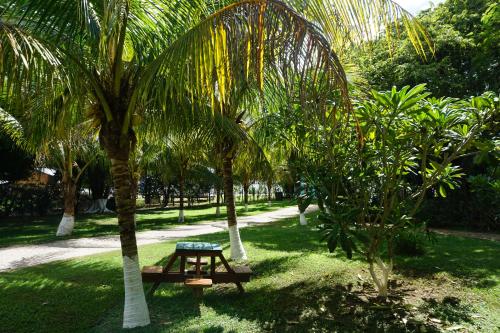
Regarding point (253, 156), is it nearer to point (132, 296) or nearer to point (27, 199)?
point (132, 296)

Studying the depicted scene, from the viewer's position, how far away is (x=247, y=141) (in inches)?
305

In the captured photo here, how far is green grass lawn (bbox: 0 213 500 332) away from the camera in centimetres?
509

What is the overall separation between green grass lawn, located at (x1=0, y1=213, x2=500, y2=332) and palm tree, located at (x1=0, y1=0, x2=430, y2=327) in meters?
1.05

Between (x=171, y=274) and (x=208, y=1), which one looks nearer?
(x=208, y=1)

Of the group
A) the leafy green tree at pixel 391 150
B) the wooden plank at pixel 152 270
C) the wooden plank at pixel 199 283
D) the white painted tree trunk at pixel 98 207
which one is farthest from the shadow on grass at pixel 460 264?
the white painted tree trunk at pixel 98 207

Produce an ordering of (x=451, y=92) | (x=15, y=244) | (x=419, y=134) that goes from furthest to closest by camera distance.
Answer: (x=451, y=92) < (x=15, y=244) < (x=419, y=134)

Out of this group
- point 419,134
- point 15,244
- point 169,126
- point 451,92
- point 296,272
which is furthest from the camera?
point 451,92

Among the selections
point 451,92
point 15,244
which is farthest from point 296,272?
point 451,92

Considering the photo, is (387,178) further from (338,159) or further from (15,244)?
(15,244)

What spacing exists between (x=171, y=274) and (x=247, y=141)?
301 centimetres

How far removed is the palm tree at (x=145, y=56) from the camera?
315cm

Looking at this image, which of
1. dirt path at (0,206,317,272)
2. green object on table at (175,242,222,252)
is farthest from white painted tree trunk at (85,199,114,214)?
green object on table at (175,242,222,252)

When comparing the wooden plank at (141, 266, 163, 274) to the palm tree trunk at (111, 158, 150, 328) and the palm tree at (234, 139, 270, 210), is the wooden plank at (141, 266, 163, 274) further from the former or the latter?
the palm tree at (234, 139, 270, 210)

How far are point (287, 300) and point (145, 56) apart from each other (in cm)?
421
